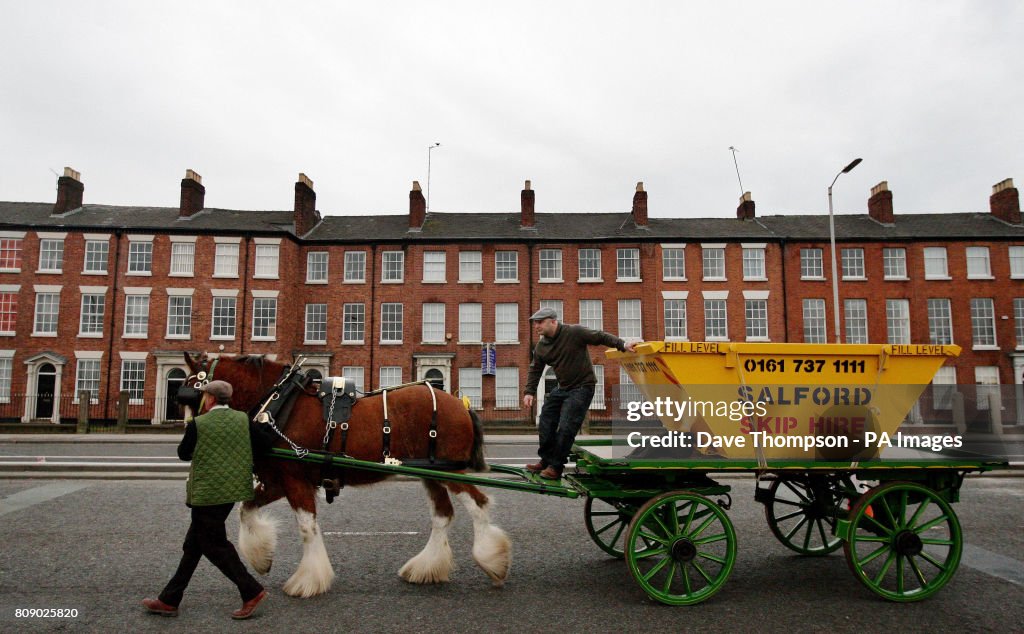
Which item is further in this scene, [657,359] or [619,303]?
[619,303]

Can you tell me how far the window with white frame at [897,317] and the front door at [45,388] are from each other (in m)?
41.1

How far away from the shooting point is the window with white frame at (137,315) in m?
29.2

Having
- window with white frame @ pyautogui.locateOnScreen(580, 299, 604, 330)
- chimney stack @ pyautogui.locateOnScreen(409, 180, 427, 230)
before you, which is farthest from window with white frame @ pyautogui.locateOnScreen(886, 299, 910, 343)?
chimney stack @ pyautogui.locateOnScreen(409, 180, 427, 230)

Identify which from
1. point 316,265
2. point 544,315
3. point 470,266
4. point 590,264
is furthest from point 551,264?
point 544,315

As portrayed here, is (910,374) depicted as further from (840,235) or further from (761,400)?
(840,235)

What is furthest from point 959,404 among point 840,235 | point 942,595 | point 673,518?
point 673,518

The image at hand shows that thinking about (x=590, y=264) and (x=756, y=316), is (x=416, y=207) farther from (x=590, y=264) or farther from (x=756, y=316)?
(x=756, y=316)

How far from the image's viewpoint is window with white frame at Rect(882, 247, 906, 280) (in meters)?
30.3

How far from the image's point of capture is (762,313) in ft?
99.1

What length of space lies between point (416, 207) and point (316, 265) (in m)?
6.16

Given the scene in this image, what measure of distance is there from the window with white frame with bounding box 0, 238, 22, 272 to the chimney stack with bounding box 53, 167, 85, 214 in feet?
7.76

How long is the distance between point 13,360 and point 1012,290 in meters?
49.8

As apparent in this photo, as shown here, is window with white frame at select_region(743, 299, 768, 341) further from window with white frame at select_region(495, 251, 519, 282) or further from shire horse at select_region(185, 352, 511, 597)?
shire horse at select_region(185, 352, 511, 597)

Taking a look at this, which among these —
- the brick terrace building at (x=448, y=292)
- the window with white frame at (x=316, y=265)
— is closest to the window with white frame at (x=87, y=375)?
the brick terrace building at (x=448, y=292)
